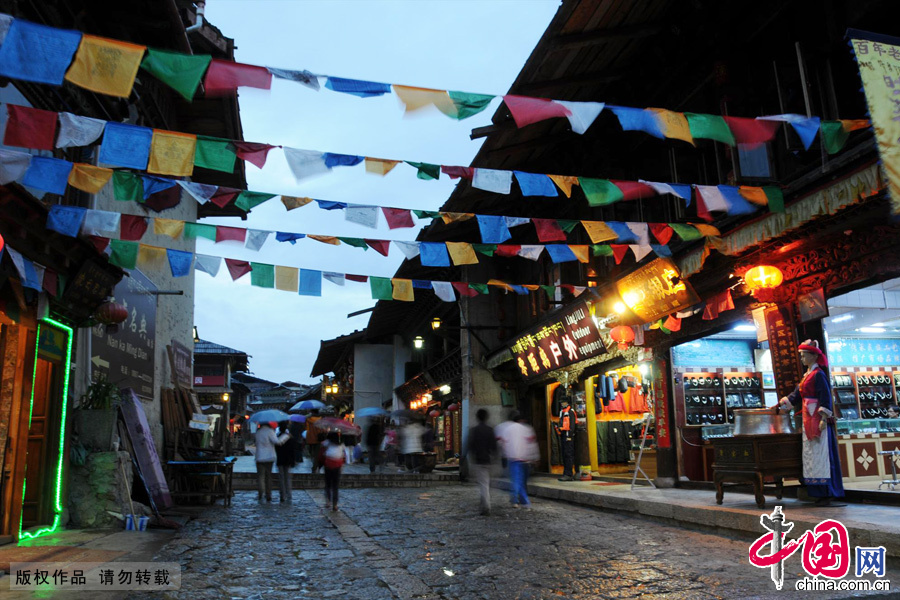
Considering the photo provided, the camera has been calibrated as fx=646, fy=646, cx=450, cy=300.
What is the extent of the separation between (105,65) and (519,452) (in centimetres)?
919

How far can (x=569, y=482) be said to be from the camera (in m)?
16.1

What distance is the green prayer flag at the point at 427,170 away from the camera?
8.45m

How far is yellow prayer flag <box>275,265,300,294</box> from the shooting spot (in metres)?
11.4

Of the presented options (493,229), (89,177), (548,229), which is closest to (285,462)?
(493,229)

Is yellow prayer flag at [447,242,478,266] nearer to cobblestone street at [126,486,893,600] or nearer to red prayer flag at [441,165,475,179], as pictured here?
red prayer flag at [441,165,475,179]

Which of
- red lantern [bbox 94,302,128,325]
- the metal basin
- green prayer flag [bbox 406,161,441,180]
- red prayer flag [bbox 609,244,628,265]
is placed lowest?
the metal basin

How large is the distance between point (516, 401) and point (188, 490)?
11342 millimetres

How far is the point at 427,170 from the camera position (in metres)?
8.56

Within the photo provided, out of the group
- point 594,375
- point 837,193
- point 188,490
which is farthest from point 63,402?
point 594,375

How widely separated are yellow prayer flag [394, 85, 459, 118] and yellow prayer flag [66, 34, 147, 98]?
261 cm

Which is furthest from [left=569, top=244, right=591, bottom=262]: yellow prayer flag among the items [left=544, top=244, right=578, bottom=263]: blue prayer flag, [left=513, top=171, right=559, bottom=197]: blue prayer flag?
[left=513, top=171, right=559, bottom=197]: blue prayer flag

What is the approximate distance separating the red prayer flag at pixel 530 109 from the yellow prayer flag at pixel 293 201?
343 centimetres

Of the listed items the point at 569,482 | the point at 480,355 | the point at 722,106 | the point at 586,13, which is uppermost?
the point at 586,13

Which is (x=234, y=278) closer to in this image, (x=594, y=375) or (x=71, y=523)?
(x=71, y=523)
